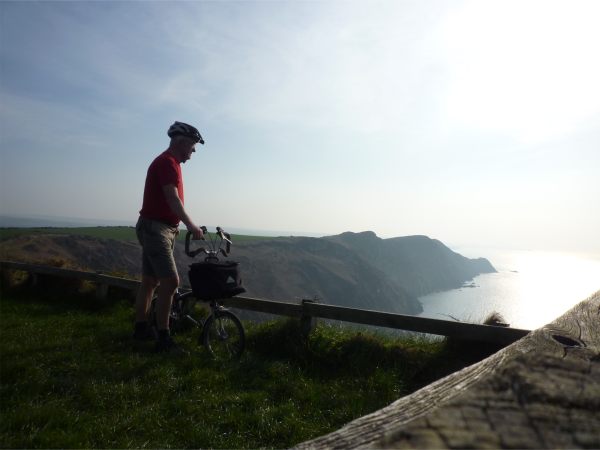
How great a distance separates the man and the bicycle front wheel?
58 centimetres

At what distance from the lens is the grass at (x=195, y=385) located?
3.91 meters

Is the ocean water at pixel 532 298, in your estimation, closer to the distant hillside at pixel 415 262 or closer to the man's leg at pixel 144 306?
the man's leg at pixel 144 306

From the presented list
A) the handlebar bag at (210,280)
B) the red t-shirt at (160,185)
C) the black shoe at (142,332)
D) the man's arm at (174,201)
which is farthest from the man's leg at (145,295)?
the man's arm at (174,201)

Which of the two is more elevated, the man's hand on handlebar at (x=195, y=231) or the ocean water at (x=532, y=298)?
the man's hand on handlebar at (x=195, y=231)

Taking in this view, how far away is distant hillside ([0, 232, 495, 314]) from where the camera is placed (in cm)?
4712

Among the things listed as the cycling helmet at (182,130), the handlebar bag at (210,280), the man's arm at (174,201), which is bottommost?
the handlebar bag at (210,280)

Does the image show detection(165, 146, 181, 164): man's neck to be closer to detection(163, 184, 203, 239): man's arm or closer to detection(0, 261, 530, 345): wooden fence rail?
detection(163, 184, 203, 239): man's arm

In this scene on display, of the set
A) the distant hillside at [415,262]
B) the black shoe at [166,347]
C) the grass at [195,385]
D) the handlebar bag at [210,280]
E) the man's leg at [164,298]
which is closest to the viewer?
the grass at [195,385]

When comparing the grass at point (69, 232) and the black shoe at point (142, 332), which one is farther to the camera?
the grass at point (69, 232)

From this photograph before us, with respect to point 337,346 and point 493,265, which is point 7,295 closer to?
point 337,346

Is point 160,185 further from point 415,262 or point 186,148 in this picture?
point 415,262

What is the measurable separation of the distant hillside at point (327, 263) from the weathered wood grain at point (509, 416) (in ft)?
43.3

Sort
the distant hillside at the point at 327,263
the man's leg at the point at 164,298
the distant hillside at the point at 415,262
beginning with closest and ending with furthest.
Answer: the man's leg at the point at 164,298, the distant hillside at the point at 327,263, the distant hillside at the point at 415,262

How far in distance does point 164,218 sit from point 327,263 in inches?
4096
